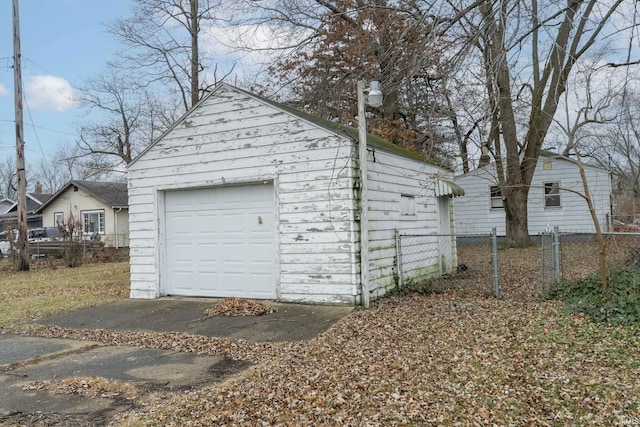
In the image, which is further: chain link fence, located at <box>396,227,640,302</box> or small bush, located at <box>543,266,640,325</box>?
chain link fence, located at <box>396,227,640,302</box>

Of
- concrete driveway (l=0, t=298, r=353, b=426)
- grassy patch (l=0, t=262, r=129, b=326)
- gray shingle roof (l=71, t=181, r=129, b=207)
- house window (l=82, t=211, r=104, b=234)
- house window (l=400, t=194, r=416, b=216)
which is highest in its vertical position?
gray shingle roof (l=71, t=181, r=129, b=207)

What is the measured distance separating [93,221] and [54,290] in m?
17.9

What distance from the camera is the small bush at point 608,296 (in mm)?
5715

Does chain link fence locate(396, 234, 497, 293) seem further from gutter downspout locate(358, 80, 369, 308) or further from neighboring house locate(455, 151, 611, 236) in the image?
neighboring house locate(455, 151, 611, 236)

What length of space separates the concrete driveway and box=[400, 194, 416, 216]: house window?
2.76m

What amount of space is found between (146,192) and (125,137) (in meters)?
24.4

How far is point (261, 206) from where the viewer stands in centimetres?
820

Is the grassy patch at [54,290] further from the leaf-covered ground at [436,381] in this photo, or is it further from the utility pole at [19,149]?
the leaf-covered ground at [436,381]

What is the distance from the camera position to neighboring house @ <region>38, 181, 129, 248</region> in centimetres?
2655

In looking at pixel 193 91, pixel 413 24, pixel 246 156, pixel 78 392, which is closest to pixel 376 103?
pixel 413 24

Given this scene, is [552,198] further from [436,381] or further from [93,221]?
[93,221]

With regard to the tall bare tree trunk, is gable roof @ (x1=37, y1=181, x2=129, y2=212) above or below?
below

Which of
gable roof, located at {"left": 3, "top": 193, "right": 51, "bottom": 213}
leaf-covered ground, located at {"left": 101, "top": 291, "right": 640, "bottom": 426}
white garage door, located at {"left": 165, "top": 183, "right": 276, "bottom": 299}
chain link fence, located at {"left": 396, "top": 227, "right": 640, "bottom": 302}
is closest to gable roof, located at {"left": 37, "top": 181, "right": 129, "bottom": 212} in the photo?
gable roof, located at {"left": 3, "top": 193, "right": 51, "bottom": 213}

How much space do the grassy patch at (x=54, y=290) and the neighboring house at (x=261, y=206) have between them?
135cm
